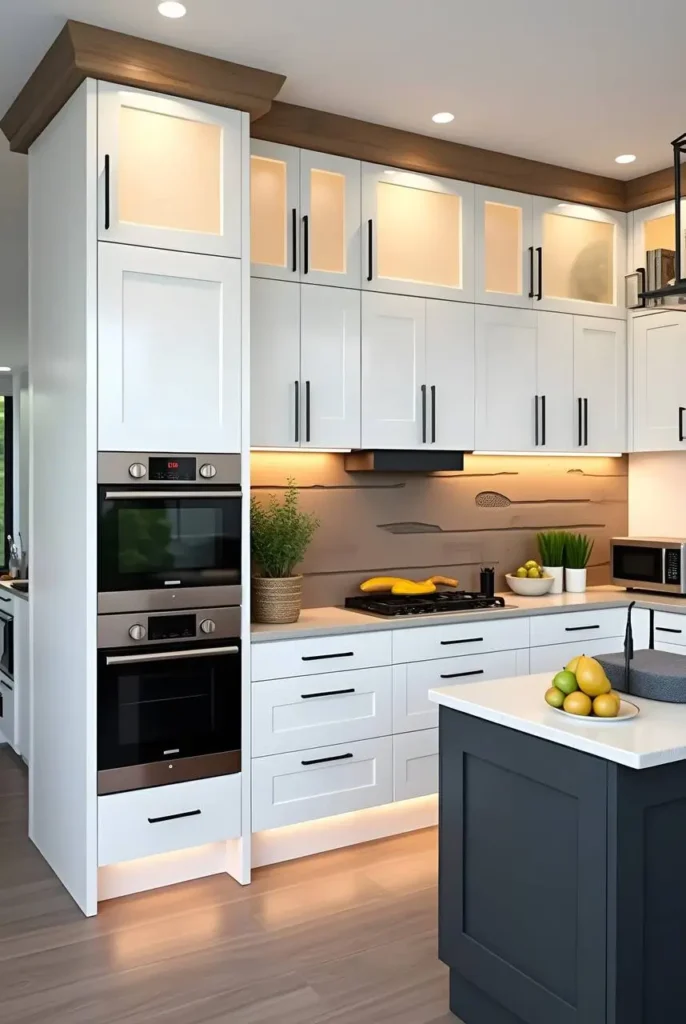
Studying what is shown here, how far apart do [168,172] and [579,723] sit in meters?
2.33

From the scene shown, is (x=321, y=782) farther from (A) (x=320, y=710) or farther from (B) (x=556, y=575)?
(B) (x=556, y=575)

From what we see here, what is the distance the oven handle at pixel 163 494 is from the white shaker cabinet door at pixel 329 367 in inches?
21.8

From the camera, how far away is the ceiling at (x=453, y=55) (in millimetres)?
2959

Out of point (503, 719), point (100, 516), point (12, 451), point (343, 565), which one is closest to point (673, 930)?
point (503, 719)

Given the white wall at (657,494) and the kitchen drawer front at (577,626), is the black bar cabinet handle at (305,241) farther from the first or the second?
the white wall at (657,494)

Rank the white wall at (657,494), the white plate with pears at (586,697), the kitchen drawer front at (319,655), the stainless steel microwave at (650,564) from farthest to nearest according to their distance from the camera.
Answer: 1. the white wall at (657,494)
2. the stainless steel microwave at (650,564)
3. the kitchen drawer front at (319,655)
4. the white plate with pears at (586,697)

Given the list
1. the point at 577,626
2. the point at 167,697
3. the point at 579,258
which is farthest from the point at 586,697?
the point at 579,258

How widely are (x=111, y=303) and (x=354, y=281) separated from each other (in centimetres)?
118

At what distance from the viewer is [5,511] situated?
9.13 meters

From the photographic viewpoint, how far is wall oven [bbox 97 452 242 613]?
124 inches

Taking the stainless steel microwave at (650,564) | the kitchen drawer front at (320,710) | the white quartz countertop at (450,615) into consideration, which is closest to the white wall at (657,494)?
the stainless steel microwave at (650,564)

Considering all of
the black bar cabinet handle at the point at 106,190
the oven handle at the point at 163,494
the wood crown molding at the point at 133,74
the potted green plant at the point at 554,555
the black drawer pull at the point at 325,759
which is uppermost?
the wood crown molding at the point at 133,74

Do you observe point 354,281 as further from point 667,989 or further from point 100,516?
point 667,989

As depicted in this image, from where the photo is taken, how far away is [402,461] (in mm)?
4117
